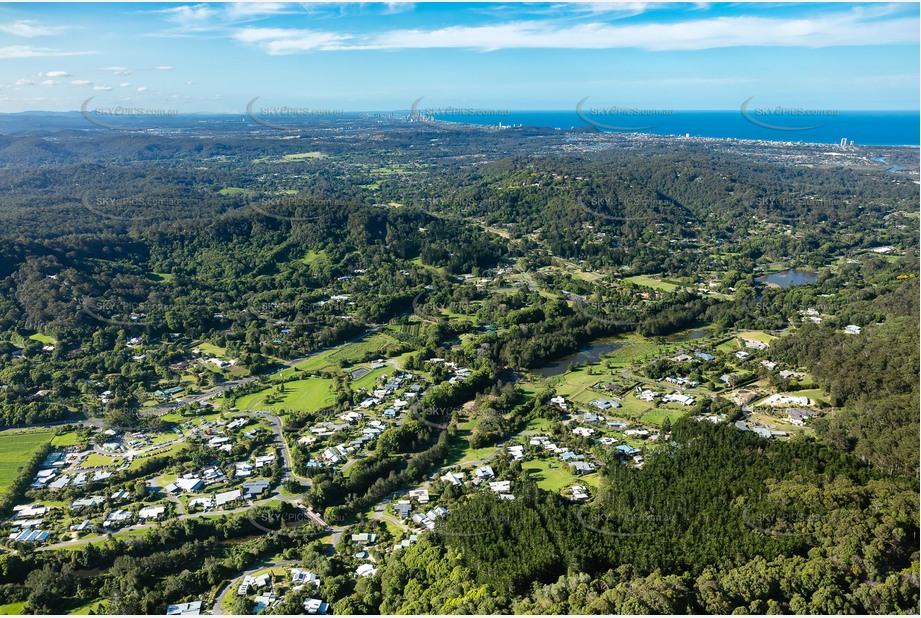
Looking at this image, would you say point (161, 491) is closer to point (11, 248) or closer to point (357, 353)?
point (357, 353)

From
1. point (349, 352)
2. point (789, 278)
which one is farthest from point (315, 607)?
point (789, 278)

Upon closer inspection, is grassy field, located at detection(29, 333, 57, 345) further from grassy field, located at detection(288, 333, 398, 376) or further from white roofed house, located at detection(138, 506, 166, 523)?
white roofed house, located at detection(138, 506, 166, 523)

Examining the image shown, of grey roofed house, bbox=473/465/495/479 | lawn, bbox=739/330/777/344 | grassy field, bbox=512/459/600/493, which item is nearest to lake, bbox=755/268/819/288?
lawn, bbox=739/330/777/344

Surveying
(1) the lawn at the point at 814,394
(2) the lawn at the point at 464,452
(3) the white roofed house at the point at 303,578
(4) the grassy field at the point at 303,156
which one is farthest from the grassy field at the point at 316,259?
(4) the grassy field at the point at 303,156

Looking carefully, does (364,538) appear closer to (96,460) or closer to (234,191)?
(96,460)

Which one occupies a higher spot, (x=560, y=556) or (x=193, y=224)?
(x=193, y=224)

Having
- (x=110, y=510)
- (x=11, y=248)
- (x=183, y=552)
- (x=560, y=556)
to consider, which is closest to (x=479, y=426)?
(x=560, y=556)
